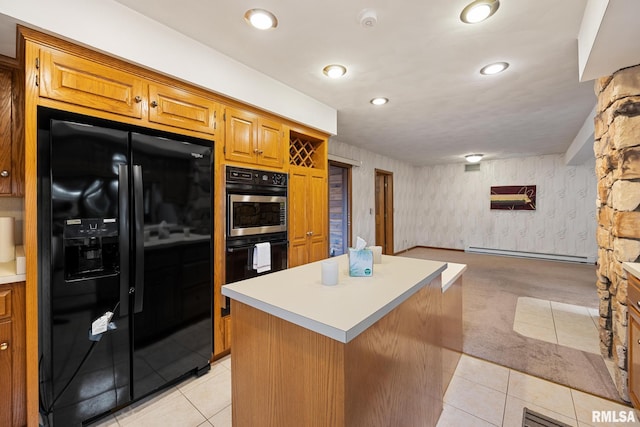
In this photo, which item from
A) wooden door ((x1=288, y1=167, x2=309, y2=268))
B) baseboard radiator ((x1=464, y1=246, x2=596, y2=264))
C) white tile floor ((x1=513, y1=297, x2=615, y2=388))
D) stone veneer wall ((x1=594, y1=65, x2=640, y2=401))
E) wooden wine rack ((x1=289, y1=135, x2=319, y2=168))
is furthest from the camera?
baseboard radiator ((x1=464, y1=246, x2=596, y2=264))

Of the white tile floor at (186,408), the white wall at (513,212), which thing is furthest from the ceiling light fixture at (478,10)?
the white wall at (513,212)

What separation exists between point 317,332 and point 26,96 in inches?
72.1

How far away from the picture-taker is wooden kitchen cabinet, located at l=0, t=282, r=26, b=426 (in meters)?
1.38

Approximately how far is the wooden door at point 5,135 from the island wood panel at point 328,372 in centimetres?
179

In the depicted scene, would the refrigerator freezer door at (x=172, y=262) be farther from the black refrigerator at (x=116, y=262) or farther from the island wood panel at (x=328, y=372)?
the island wood panel at (x=328, y=372)

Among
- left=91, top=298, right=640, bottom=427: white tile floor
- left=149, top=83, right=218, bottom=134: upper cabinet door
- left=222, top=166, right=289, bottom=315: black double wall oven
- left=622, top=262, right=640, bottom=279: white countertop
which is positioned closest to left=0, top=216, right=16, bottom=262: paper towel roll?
left=149, top=83, right=218, bottom=134: upper cabinet door

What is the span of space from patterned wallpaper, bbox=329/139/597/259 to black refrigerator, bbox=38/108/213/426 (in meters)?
3.07

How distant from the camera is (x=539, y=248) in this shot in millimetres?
6129

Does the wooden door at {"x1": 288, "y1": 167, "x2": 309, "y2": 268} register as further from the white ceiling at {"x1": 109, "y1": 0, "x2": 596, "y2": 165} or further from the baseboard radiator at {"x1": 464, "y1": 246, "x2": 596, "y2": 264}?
the baseboard radiator at {"x1": 464, "y1": 246, "x2": 596, "y2": 264}

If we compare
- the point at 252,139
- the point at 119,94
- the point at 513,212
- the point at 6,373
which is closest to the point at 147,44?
the point at 119,94

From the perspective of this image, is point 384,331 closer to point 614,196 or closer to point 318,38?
point 318,38

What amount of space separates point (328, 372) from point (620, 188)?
7.58ft

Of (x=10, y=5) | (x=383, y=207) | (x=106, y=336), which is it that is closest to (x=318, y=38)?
(x=10, y=5)

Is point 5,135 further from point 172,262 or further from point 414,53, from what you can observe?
point 414,53
